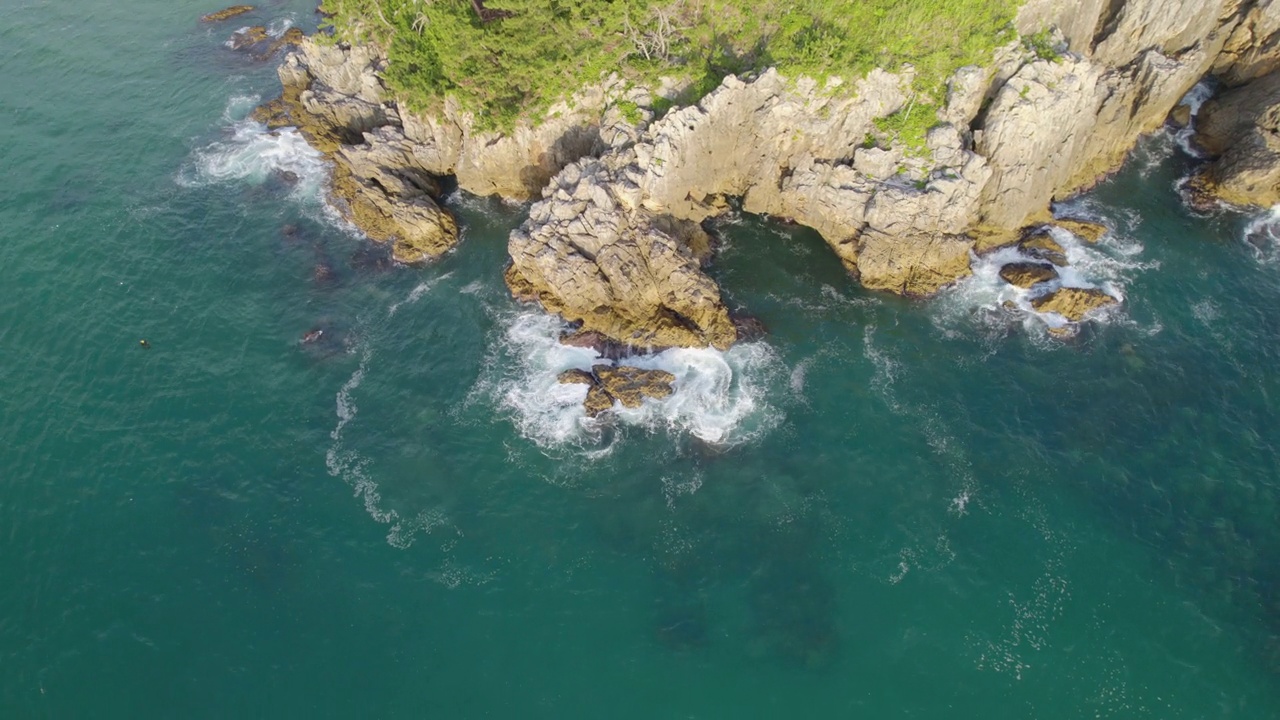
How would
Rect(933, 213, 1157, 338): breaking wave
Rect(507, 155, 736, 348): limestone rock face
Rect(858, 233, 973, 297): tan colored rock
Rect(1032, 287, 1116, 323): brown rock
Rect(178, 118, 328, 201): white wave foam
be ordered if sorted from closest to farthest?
Rect(1032, 287, 1116, 323): brown rock, Rect(933, 213, 1157, 338): breaking wave, Rect(507, 155, 736, 348): limestone rock face, Rect(858, 233, 973, 297): tan colored rock, Rect(178, 118, 328, 201): white wave foam

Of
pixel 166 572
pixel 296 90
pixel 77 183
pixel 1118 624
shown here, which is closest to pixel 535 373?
pixel 166 572

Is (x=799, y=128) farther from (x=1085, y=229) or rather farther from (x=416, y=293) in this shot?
(x=416, y=293)

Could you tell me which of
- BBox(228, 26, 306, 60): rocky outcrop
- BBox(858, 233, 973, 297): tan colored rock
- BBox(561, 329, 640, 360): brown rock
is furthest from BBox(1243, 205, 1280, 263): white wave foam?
BBox(228, 26, 306, 60): rocky outcrop

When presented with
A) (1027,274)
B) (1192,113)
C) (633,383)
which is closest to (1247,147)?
(1192,113)

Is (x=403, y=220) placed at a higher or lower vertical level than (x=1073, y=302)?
lower

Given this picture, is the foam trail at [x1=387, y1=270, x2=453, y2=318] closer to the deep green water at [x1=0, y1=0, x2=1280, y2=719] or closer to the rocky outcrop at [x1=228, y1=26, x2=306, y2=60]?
the deep green water at [x1=0, y1=0, x2=1280, y2=719]

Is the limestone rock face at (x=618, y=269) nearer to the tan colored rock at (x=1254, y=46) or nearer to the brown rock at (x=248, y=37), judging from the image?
the tan colored rock at (x=1254, y=46)

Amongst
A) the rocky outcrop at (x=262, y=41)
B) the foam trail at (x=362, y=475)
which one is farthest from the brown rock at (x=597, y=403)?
the rocky outcrop at (x=262, y=41)
